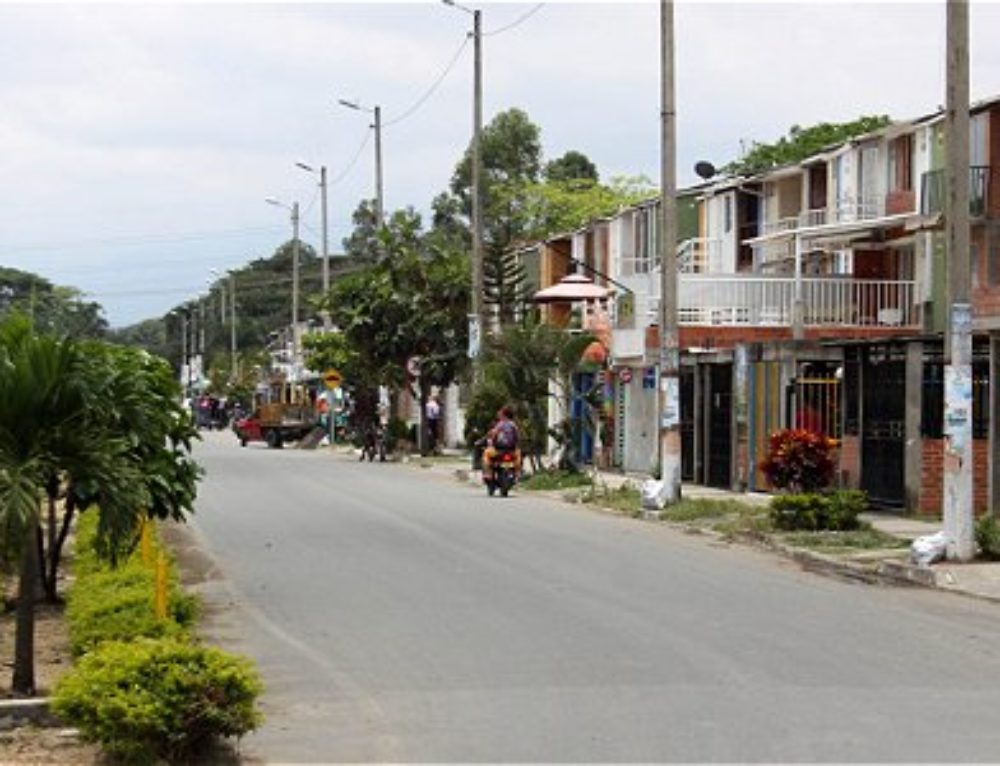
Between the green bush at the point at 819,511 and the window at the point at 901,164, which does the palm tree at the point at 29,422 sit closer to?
the green bush at the point at 819,511

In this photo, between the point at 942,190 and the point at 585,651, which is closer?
the point at 585,651

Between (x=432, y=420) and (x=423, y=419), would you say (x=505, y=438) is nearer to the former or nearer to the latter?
(x=423, y=419)

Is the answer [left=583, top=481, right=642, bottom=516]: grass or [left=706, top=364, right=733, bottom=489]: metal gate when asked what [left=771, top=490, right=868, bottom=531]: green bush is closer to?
[left=583, top=481, right=642, bottom=516]: grass

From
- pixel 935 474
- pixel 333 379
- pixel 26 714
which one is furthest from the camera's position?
pixel 333 379

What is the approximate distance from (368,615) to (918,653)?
467 cm

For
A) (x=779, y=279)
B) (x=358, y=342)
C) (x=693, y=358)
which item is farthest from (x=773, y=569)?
(x=358, y=342)

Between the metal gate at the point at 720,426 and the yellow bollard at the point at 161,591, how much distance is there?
66.7 ft

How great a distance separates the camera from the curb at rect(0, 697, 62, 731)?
8.80 m

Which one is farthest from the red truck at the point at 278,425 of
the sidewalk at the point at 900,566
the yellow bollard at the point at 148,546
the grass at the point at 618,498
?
the yellow bollard at the point at 148,546

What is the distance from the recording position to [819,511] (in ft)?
69.6

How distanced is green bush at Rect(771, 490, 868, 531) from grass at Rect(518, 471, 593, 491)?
10.6m

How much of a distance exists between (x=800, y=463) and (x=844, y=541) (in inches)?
112

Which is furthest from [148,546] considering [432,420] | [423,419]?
[432,420]

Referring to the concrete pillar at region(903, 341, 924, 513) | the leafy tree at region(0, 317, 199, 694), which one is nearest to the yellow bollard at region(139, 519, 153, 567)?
the leafy tree at region(0, 317, 199, 694)
